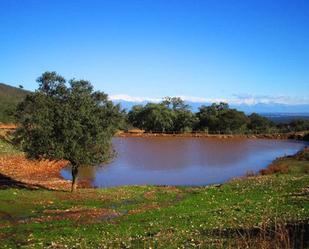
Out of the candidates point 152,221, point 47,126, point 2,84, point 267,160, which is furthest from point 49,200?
point 2,84

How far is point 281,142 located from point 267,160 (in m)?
35.9

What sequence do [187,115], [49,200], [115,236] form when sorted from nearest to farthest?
[115,236]
[49,200]
[187,115]

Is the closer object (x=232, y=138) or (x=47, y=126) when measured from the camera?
(x=47, y=126)

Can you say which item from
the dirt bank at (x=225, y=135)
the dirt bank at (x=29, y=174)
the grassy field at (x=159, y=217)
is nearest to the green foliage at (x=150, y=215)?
the grassy field at (x=159, y=217)

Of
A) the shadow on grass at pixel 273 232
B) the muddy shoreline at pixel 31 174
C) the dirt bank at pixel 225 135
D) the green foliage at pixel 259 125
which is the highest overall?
the green foliage at pixel 259 125

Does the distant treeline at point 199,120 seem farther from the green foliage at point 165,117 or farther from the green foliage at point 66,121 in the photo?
the green foliage at point 66,121

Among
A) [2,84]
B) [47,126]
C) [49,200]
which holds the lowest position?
[49,200]

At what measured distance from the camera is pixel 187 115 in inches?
4855

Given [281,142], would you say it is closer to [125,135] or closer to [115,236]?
[125,135]

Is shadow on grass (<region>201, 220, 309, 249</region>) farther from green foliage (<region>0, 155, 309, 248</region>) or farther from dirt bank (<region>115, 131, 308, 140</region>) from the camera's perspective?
dirt bank (<region>115, 131, 308, 140</region>)

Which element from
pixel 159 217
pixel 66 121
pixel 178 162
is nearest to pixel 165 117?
pixel 178 162

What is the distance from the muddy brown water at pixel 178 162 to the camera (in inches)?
2042

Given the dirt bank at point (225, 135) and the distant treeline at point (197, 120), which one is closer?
the dirt bank at point (225, 135)

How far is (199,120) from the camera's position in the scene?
410ft
